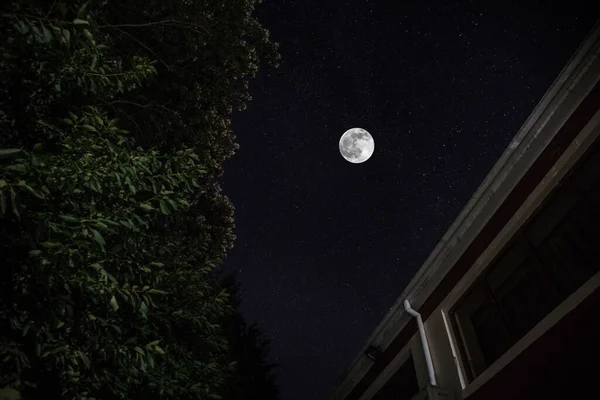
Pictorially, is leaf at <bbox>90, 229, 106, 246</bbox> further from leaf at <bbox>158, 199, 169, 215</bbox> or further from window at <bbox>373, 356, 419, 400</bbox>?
window at <bbox>373, 356, 419, 400</bbox>

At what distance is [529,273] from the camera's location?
5906 mm

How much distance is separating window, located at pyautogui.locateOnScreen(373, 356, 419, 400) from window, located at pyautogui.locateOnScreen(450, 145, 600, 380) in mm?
2267

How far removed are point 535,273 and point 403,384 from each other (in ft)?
16.5

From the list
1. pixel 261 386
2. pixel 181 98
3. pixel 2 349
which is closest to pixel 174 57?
pixel 181 98

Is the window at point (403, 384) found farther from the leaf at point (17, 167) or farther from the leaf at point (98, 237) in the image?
the leaf at point (17, 167)

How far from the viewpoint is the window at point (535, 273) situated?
5008 mm

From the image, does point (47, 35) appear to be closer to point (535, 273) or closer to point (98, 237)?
point (98, 237)

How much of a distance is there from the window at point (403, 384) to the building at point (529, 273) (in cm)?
47

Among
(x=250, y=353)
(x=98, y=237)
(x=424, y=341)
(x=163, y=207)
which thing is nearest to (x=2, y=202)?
(x=98, y=237)

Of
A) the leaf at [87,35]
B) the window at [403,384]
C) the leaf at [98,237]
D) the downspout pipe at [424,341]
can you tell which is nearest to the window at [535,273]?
the downspout pipe at [424,341]

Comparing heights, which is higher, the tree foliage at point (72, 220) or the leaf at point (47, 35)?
the leaf at point (47, 35)

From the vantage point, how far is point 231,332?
64.2 ft

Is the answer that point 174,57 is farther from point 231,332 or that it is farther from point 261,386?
point 261,386

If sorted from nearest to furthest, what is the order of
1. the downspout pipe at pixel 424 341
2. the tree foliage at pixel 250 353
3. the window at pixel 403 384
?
the downspout pipe at pixel 424 341, the window at pixel 403 384, the tree foliage at pixel 250 353
